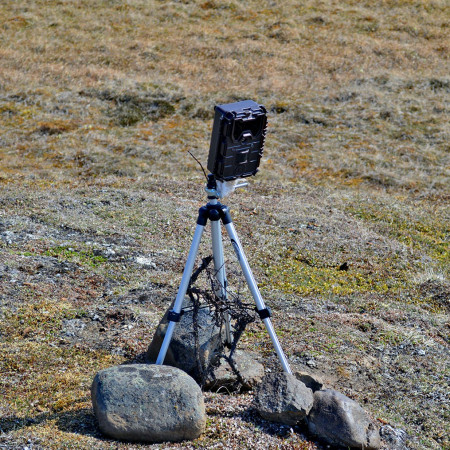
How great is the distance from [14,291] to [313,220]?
7773 mm

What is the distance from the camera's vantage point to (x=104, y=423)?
19.2ft

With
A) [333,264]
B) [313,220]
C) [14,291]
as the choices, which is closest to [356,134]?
[313,220]

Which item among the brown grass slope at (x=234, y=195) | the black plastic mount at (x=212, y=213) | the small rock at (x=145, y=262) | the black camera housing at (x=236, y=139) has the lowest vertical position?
the small rock at (x=145, y=262)

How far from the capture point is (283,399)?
6273 millimetres

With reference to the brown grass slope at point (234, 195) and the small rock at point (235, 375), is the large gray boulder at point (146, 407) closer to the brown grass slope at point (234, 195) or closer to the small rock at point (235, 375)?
the brown grass slope at point (234, 195)

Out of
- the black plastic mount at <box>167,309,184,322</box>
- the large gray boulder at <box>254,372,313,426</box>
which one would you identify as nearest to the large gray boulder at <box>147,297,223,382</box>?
the black plastic mount at <box>167,309,184,322</box>

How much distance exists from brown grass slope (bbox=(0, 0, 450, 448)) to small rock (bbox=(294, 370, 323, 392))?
799 millimetres

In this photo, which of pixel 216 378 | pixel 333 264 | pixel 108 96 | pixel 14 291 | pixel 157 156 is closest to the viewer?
pixel 216 378

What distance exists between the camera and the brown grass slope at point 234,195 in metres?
7.98

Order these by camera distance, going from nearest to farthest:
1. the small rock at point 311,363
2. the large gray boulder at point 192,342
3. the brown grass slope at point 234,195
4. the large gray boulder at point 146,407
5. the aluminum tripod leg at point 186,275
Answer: the large gray boulder at point 146,407, the aluminum tripod leg at point 186,275, the large gray boulder at point 192,342, the brown grass slope at point 234,195, the small rock at point 311,363

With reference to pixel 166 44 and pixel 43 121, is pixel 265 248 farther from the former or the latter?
pixel 166 44

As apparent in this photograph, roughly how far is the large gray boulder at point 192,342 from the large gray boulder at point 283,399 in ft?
2.74

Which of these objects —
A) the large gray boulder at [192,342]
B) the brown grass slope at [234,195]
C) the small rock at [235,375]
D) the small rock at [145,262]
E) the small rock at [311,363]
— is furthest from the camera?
the small rock at [145,262]

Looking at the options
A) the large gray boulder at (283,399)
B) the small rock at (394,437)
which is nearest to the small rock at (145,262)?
the large gray boulder at (283,399)
